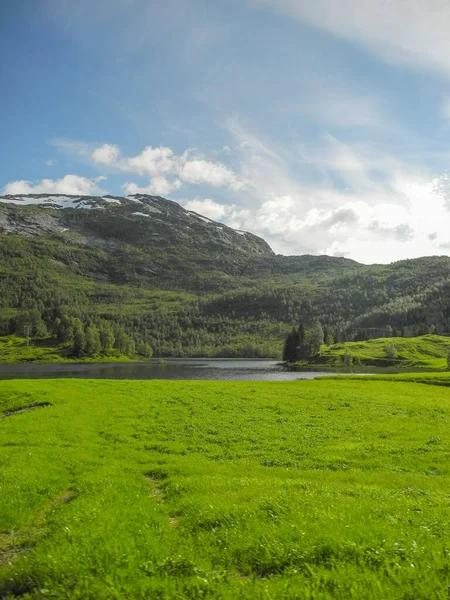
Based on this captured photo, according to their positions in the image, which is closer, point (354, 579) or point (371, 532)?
point (354, 579)

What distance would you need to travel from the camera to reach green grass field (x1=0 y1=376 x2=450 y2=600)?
9531mm

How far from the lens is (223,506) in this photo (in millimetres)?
14742

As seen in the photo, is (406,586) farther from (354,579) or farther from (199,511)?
(199,511)

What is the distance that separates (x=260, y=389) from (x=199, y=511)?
1605 inches

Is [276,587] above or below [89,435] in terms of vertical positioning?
above

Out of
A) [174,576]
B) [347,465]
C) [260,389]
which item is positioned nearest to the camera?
[174,576]

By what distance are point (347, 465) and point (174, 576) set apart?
49.8 ft

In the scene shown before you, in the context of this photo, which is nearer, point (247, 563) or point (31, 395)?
point (247, 563)

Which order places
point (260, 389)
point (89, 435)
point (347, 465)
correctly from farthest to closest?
point (260, 389)
point (89, 435)
point (347, 465)

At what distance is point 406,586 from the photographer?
8875 millimetres

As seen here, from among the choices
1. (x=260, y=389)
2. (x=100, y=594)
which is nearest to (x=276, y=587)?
(x=100, y=594)

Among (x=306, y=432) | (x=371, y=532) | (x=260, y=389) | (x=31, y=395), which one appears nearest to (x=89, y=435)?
(x=306, y=432)

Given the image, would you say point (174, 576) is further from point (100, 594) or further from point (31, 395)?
point (31, 395)

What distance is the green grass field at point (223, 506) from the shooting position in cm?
953
